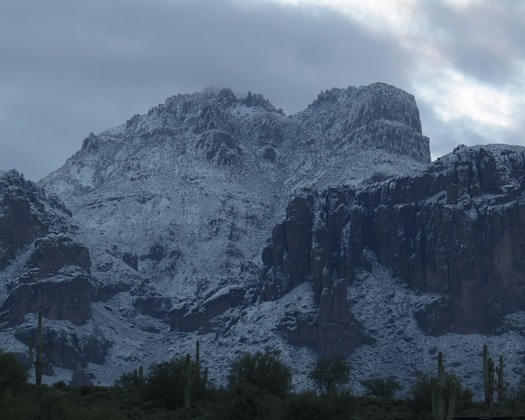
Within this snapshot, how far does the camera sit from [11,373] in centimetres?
10050

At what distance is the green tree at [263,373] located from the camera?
114500 mm

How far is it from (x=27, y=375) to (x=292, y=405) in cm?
2784

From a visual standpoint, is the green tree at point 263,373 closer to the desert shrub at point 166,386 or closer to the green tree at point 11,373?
the desert shrub at point 166,386

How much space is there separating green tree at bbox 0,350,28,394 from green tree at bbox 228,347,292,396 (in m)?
18.7

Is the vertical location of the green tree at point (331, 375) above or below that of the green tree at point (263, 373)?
above

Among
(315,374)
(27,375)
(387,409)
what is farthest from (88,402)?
(315,374)

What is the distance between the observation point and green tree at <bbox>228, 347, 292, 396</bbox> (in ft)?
376

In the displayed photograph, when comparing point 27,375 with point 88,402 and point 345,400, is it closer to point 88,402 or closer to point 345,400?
point 88,402

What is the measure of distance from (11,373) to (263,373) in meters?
25.4

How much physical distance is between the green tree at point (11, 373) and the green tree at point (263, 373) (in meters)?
18.7

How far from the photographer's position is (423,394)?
356 ft

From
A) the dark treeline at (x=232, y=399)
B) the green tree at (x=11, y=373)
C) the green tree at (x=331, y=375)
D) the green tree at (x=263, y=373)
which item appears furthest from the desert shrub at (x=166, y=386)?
the green tree at (x=331, y=375)

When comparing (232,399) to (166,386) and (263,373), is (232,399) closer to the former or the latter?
(166,386)

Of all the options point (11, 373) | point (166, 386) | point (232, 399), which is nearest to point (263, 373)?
point (166, 386)
